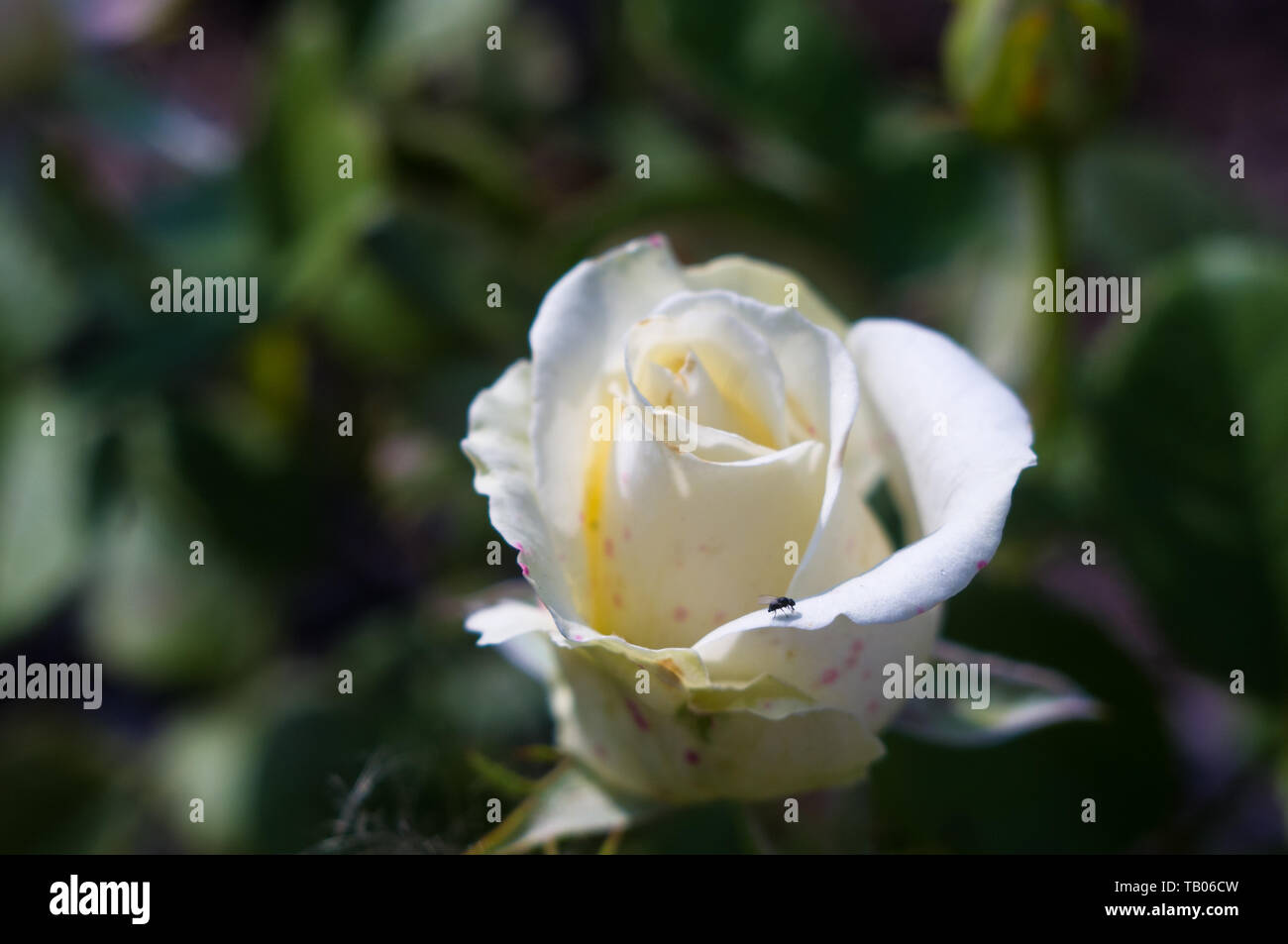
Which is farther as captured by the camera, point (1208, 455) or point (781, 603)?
point (1208, 455)

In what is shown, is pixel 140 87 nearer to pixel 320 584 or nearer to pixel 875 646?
pixel 320 584

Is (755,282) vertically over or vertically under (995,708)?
over

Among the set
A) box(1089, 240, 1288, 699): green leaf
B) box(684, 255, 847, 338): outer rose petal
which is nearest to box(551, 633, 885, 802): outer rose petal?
box(684, 255, 847, 338): outer rose petal

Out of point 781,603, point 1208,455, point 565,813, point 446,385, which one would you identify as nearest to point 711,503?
point 781,603

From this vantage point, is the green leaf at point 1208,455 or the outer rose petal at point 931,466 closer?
the outer rose petal at point 931,466

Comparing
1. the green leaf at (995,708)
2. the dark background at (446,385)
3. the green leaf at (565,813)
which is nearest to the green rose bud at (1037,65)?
the dark background at (446,385)

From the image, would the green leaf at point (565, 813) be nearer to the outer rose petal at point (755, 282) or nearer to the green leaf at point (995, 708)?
the green leaf at point (995, 708)

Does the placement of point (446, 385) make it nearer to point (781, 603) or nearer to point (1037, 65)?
point (1037, 65)
